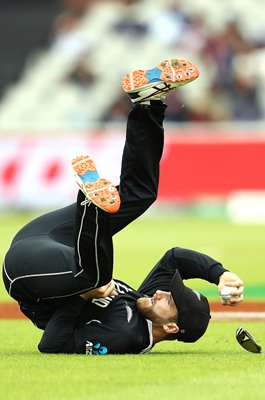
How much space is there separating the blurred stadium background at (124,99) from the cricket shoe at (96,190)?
533 inches

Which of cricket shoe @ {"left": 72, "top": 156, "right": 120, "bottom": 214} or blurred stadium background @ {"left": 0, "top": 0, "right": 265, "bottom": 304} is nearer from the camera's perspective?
cricket shoe @ {"left": 72, "top": 156, "right": 120, "bottom": 214}

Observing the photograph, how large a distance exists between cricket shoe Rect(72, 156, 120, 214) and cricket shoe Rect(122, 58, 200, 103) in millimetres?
796

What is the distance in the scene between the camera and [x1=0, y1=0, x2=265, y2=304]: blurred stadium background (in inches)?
822

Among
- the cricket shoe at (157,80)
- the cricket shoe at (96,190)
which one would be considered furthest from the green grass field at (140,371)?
the cricket shoe at (157,80)

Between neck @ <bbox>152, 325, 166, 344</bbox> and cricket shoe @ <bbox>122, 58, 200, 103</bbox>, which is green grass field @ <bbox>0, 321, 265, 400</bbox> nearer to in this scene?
neck @ <bbox>152, 325, 166, 344</bbox>

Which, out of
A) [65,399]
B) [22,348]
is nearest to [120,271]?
[22,348]

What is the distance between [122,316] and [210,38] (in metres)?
16.8

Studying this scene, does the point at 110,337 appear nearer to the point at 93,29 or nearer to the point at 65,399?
the point at 65,399

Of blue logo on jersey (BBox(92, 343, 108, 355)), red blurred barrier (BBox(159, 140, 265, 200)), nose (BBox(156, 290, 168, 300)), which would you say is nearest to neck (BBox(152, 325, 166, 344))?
nose (BBox(156, 290, 168, 300))

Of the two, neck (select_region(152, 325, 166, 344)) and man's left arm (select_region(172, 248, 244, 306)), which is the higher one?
man's left arm (select_region(172, 248, 244, 306))

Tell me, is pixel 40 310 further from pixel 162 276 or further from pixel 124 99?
pixel 124 99

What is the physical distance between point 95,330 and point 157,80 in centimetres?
156

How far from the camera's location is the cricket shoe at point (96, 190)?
652 cm

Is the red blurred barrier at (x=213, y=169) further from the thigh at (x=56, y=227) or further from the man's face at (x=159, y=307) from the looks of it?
the man's face at (x=159, y=307)
